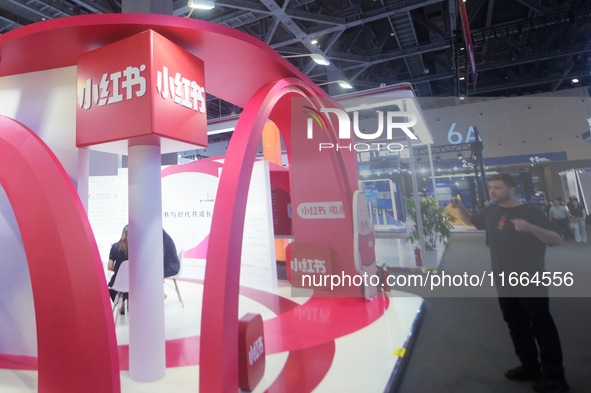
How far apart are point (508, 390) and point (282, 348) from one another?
5.62 feet

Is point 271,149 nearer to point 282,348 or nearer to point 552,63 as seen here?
point 282,348

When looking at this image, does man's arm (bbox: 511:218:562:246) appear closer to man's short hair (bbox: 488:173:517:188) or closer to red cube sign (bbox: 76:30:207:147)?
man's short hair (bbox: 488:173:517:188)

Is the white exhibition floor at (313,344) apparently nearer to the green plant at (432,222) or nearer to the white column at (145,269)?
the white column at (145,269)

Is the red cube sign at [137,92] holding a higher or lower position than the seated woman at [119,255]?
higher

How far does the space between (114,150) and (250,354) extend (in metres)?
1.92

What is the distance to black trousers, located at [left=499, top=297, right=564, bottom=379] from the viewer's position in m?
1.97

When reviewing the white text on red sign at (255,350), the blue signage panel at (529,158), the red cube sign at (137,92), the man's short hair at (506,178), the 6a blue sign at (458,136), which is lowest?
the white text on red sign at (255,350)

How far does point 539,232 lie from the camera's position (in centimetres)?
185

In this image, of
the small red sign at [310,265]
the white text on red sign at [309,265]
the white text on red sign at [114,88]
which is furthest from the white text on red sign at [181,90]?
the white text on red sign at [309,265]

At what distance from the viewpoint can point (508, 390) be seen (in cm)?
210

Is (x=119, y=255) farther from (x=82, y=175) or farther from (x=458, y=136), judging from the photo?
(x=458, y=136)

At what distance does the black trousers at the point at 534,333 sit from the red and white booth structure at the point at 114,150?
5.58 feet

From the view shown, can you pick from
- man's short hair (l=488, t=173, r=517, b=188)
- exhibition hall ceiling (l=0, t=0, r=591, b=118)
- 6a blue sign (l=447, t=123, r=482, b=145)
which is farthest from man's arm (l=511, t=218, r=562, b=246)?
exhibition hall ceiling (l=0, t=0, r=591, b=118)

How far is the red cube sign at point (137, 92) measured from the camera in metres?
2.14
